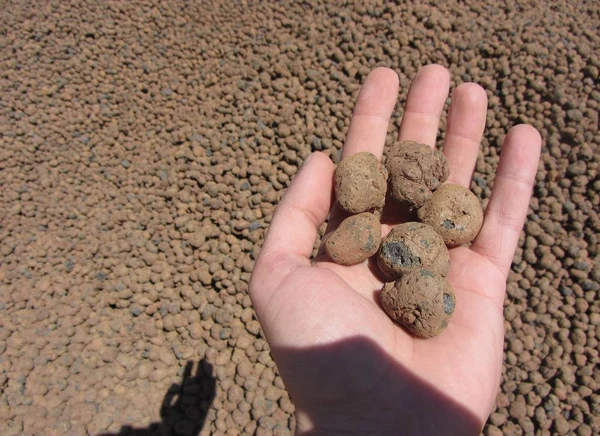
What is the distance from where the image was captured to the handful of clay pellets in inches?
94.1

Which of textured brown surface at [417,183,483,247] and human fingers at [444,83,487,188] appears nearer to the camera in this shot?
textured brown surface at [417,183,483,247]

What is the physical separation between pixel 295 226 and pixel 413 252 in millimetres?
672

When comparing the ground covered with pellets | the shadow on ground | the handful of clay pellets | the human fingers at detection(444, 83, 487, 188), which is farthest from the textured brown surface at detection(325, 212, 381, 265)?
the shadow on ground

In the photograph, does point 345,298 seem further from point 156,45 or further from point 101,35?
point 101,35

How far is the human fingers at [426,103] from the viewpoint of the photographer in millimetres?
3238

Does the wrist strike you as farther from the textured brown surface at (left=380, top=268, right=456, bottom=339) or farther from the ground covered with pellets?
the ground covered with pellets

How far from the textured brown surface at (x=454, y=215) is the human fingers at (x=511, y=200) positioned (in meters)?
0.14

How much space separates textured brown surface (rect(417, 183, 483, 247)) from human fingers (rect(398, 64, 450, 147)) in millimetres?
642

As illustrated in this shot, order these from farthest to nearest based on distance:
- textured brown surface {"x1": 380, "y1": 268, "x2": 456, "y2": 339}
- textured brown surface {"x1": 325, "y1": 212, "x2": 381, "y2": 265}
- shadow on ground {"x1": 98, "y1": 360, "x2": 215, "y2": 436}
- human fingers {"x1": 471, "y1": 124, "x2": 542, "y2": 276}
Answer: shadow on ground {"x1": 98, "y1": 360, "x2": 215, "y2": 436} → human fingers {"x1": 471, "y1": 124, "x2": 542, "y2": 276} → textured brown surface {"x1": 325, "y1": 212, "x2": 381, "y2": 265} → textured brown surface {"x1": 380, "y1": 268, "x2": 456, "y2": 339}

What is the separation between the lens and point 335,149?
4.03m

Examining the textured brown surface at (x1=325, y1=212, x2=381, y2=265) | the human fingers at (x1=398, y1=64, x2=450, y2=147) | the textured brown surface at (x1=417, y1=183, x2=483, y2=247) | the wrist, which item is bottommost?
the wrist

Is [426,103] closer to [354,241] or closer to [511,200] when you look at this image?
[511,200]

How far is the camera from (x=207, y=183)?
13.3 feet

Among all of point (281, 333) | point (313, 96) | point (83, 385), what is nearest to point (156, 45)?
point (313, 96)
